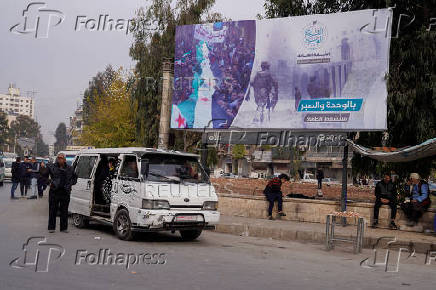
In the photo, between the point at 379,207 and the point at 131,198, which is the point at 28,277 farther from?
the point at 379,207

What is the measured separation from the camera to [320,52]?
1627cm

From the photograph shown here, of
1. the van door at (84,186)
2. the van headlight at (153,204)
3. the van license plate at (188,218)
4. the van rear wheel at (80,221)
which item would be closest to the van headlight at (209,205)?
the van license plate at (188,218)

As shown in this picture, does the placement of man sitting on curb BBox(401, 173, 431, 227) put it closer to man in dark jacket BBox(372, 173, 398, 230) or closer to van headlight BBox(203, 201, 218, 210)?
man in dark jacket BBox(372, 173, 398, 230)

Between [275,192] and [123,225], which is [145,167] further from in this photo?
[275,192]

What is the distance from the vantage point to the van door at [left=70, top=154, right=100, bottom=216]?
11.9 m

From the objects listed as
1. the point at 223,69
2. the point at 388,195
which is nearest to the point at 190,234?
the point at 388,195

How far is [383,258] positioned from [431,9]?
432 inches

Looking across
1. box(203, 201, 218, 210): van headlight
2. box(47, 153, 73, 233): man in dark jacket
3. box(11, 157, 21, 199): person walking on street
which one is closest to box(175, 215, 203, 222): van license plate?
box(203, 201, 218, 210): van headlight

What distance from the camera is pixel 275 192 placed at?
52.3ft

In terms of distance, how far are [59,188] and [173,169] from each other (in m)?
2.58

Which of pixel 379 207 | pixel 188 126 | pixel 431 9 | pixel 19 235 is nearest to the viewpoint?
pixel 19 235

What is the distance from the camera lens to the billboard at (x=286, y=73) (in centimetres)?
1541

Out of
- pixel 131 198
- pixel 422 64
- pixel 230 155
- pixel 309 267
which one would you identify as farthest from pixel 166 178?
pixel 230 155

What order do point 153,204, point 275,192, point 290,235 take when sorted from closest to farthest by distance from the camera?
point 153,204, point 290,235, point 275,192
